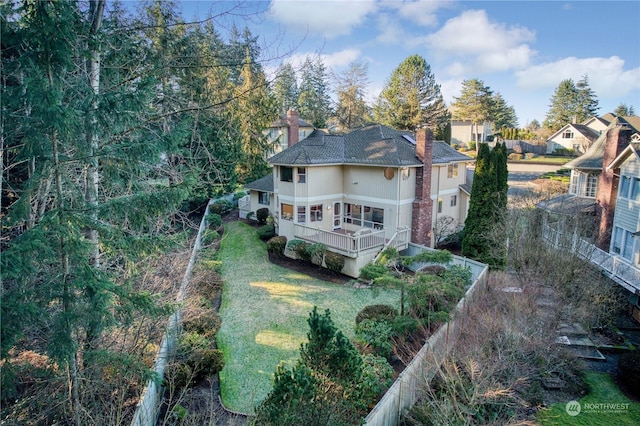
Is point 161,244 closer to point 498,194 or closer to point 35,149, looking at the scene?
point 35,149

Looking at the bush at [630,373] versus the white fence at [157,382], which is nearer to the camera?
the white fence at [157,382]

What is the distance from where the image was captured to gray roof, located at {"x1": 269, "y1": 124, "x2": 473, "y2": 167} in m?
20.3

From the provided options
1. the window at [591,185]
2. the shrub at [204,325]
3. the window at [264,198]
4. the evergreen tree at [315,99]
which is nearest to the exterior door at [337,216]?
the window at [264,198]

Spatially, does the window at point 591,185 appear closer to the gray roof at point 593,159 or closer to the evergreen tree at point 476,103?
the gray roof at point 593,159

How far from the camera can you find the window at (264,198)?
2748cm

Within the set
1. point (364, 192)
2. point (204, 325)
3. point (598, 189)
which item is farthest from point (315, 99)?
point (204, 325)

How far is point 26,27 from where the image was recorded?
5578 mm

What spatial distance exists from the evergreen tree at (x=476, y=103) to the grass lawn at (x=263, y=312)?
172 feet

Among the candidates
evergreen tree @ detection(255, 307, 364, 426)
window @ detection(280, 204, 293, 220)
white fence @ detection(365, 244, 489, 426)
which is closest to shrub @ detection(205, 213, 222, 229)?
window @ detection(280, 204, 293, 220)

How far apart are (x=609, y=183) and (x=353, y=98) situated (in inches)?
1306

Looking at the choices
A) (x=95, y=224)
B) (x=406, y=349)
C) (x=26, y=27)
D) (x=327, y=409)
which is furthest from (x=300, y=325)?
(x=26, y=27)

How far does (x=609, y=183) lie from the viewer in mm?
19953

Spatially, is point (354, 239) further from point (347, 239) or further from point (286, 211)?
point (286, 211)

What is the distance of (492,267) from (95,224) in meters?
17.6
